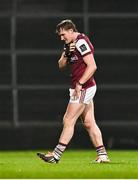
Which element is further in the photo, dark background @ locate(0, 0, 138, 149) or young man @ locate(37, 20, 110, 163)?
dark background @ locate(0, 0, 138, 149)

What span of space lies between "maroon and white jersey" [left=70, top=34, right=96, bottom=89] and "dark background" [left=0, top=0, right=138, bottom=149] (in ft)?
27.0

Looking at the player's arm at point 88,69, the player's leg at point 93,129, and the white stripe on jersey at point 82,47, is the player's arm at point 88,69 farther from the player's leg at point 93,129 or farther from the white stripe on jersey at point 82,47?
the player's leg at point 93,129

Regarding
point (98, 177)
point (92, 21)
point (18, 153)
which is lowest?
point (18, 153)

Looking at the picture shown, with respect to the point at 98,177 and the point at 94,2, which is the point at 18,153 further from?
the point at 98,177

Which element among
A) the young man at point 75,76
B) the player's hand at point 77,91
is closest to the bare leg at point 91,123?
the young man at point 75,76

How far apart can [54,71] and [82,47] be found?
8.70m

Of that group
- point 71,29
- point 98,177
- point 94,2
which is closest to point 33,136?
point 94,2

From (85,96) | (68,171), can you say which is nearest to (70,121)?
(85,96)

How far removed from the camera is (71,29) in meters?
13.9

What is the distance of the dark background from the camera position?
2236 cm

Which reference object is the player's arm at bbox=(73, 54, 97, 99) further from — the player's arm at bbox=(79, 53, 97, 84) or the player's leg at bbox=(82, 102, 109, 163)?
the player's leg at bbox=(82, 102, 109, 163)

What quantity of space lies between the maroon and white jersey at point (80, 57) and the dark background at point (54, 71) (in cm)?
823

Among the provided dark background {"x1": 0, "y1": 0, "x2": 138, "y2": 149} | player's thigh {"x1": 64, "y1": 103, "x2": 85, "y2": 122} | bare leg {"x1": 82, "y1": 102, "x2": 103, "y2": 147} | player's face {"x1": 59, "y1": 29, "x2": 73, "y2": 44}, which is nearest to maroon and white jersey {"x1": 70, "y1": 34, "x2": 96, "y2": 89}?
player's face {"x1": 59, "y1": 29, "x2": 73, "y2": 44}

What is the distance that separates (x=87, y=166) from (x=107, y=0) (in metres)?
9.60
